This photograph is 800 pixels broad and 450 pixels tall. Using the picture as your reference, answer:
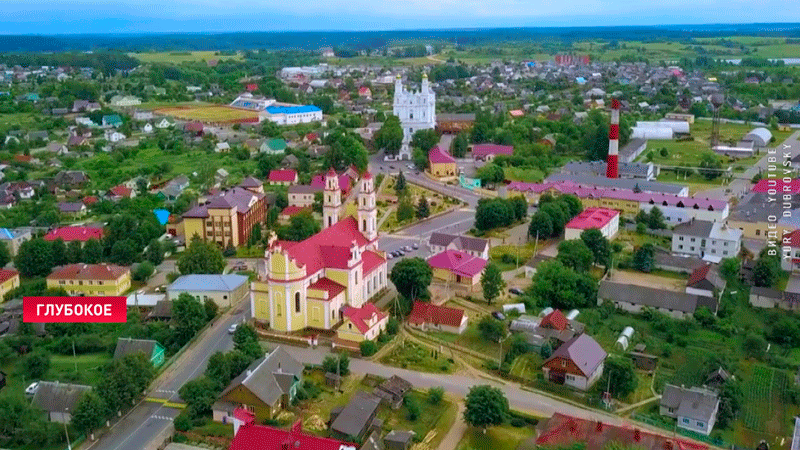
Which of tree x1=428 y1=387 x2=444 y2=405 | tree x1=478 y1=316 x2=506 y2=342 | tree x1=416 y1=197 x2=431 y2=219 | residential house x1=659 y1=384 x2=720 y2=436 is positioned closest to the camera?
residential house x1=659 y1=384 x2=720 y2=436

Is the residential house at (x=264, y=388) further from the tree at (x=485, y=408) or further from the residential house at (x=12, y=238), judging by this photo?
the residential house at (x=12, y=238)

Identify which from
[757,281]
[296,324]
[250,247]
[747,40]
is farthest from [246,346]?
[747,40]

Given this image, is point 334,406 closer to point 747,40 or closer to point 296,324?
point 296,324

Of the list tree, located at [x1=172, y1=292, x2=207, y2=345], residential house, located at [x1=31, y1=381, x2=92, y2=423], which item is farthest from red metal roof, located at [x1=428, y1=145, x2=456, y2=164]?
residential house, located at [x1=31, y1=381, x2=92, y2=423]

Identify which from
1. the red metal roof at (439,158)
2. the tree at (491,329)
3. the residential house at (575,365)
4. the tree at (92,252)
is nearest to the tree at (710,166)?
the red metal roof at (439,158)

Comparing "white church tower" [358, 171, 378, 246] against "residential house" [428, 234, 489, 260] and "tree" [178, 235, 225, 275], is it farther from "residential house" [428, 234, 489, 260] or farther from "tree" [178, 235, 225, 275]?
"tree" [178, 235, 225, 275]

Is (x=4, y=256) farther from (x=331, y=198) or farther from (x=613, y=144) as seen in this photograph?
(x=613, y=144)

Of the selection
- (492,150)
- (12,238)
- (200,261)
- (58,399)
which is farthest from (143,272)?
(492,150)
